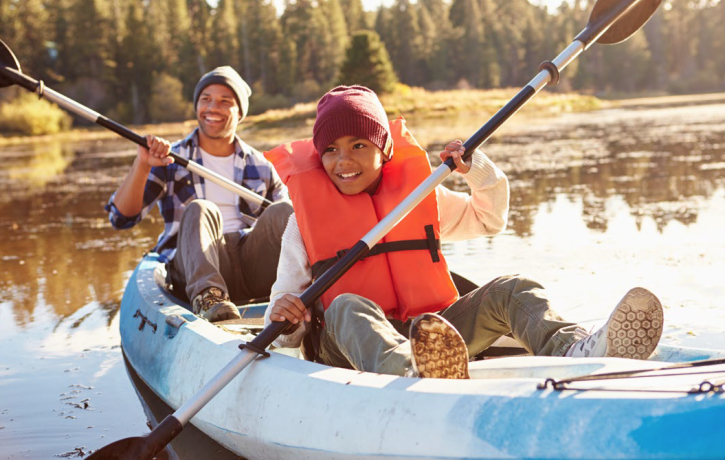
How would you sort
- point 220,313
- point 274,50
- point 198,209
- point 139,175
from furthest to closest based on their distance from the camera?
1. point 274,50
2. point 139,175
3. point 198,209
4. point 220,313

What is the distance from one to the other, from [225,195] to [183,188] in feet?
0.68

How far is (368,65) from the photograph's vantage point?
2930 centimetres

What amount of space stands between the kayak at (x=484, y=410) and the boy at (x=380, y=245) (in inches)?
6.8

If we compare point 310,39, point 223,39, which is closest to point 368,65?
point 310,39

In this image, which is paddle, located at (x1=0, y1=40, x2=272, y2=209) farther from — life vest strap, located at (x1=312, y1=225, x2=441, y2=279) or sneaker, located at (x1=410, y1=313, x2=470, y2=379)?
sneaker, located at (x1=410, y1=313, x2=470, y2=379)

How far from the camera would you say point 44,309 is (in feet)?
15.7

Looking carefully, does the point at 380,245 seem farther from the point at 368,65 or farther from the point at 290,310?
the point at 368,65

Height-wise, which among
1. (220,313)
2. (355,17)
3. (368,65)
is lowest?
(220,313)

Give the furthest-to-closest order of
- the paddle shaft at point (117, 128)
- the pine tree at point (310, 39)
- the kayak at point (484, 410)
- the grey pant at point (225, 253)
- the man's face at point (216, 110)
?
1. the pine tree at point (310, 39)
2. the man's face at point (216, 110)
3. the paddle shaft at point (117, 128)
4. the grey pant at point (225, 253)
5. the kayak at point (484, 410)

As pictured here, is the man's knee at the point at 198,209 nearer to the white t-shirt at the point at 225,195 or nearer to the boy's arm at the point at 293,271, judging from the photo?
the white t-shirt at the point at 225,195

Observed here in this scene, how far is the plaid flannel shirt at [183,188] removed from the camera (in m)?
3.96

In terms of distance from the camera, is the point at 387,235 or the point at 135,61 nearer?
the point at 387,235

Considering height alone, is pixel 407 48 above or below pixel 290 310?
above

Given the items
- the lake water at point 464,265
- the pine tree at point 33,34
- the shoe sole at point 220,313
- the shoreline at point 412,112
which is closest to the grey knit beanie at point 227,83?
the shoe sole at point 220,313
